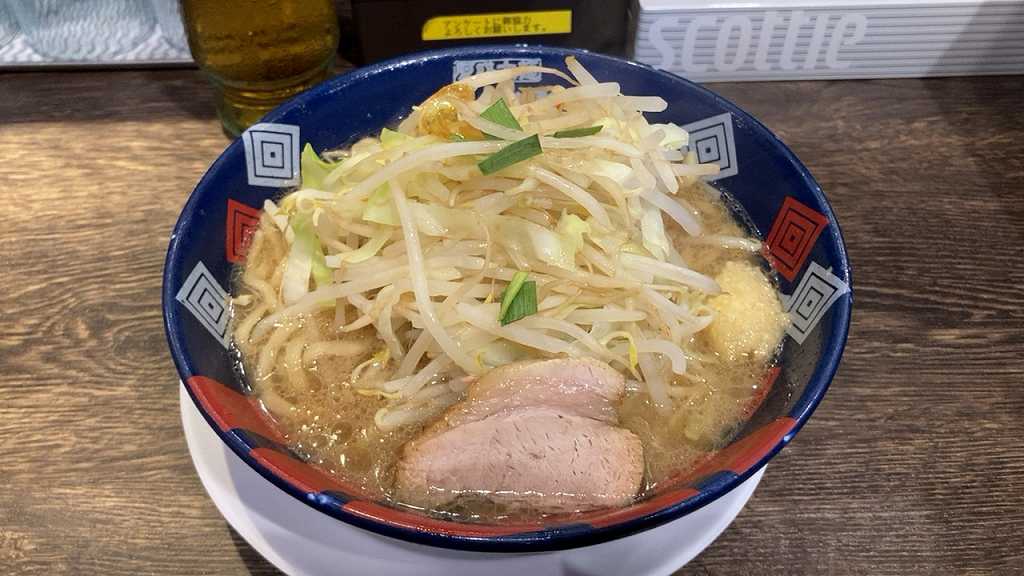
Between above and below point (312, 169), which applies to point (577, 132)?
above

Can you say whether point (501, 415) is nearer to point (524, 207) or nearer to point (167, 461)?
point (524, 207)

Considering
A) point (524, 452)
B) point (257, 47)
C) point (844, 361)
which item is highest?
point (257, 47)

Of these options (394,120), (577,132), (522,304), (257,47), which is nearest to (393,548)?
(522,304)

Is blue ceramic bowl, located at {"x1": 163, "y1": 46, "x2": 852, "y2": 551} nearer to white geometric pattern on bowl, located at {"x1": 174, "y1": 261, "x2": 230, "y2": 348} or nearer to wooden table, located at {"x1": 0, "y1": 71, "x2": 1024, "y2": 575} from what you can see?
white geometric pattern on bowl, located at {"x1": 174, "y1": 261, "x2": 230, "y2": 348}

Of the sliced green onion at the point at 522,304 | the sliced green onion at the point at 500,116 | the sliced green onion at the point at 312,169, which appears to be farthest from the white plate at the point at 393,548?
the sliced green onion at the point at 500,116

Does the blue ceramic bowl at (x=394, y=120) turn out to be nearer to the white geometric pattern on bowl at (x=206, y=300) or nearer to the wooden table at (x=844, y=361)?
the white geometric pattern on bowl at (x=206, y=300)

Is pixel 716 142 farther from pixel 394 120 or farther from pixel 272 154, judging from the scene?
pixel 272 154
